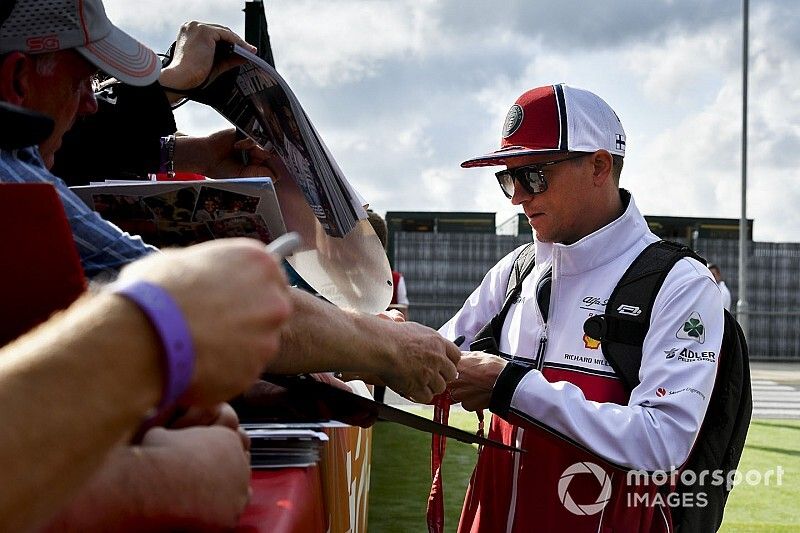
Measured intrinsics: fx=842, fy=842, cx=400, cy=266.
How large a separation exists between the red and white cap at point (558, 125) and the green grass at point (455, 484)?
3.17 meters

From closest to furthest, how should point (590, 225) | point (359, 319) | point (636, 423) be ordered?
1. point (359, 319)
2. point (636, 423)
3. point (590, 225)

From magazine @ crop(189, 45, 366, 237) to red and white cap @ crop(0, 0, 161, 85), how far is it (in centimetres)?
39

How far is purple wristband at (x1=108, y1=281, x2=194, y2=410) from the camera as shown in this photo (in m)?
0.59

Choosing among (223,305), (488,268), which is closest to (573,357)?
(223,305)

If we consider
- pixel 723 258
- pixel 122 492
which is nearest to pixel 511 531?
pixel 122 492

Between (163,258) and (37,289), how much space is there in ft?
0.92

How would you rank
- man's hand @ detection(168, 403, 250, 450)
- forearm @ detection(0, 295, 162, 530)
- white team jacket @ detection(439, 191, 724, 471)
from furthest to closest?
white team jacket @ detection(439, 191, 724, 471)
man's hand @ detection(168, 403, 250, 450)
forearm @ detection(0, 295, 162, 530)

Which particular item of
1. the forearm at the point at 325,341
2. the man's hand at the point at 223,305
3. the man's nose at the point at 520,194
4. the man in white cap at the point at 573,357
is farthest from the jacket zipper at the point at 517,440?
the man's hand at the point at 223,305

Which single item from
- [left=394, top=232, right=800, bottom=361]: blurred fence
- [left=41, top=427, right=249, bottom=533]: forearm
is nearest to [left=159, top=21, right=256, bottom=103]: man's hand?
[left=41, top=427, right=249, bottom=533]: forearm

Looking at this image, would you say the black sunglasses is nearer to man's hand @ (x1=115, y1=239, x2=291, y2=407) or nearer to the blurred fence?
man's hand @ (x1=115, y1=239, x2=291, y2=407)

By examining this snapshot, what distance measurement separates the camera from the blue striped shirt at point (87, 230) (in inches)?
42.4

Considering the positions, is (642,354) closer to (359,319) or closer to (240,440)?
(359,319)

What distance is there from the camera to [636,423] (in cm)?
194

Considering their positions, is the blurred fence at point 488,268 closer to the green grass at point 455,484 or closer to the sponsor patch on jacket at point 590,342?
the green grass at point 455,484
